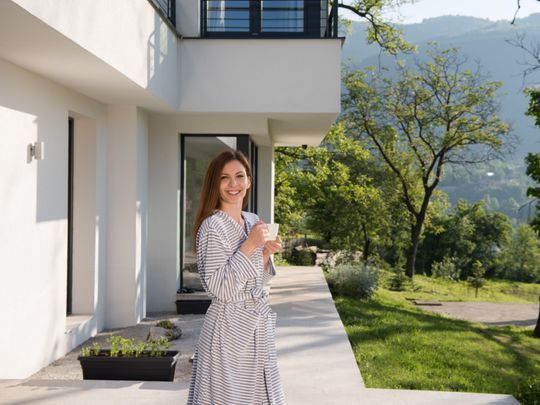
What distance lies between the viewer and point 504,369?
948cm

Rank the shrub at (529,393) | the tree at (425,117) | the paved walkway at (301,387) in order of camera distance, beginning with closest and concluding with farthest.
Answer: the paved walkway at (301,387), the shrub at (529,393), the tree at (425,117)

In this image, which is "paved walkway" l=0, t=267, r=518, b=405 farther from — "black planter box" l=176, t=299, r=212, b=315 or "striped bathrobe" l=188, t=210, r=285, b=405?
"striped bathrobe" l=188, t=210, r=285, b=405

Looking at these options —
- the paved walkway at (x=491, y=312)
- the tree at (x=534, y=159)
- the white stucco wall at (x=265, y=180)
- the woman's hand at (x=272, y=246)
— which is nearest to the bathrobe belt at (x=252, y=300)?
the woman's hand at (x=272, y=246)

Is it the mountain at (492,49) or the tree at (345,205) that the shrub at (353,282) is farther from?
the mountain at (492,49)

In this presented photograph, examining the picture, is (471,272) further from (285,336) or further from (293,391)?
(293,391)

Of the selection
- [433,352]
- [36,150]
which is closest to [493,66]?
[433,352]

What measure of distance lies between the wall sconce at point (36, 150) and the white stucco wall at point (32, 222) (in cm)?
7

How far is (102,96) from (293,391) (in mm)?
3968

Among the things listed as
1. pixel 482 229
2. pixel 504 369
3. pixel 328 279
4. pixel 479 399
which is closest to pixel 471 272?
pixel 482 229

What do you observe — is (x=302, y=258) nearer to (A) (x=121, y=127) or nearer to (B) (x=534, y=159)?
(B) (x=534, y=159)

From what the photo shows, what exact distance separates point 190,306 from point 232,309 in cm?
669

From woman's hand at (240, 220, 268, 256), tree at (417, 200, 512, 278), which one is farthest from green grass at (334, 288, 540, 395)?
tree at (417, 200, 512, 278)

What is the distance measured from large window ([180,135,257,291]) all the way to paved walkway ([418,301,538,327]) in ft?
33.2

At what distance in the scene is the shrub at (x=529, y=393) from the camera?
4654 mm
